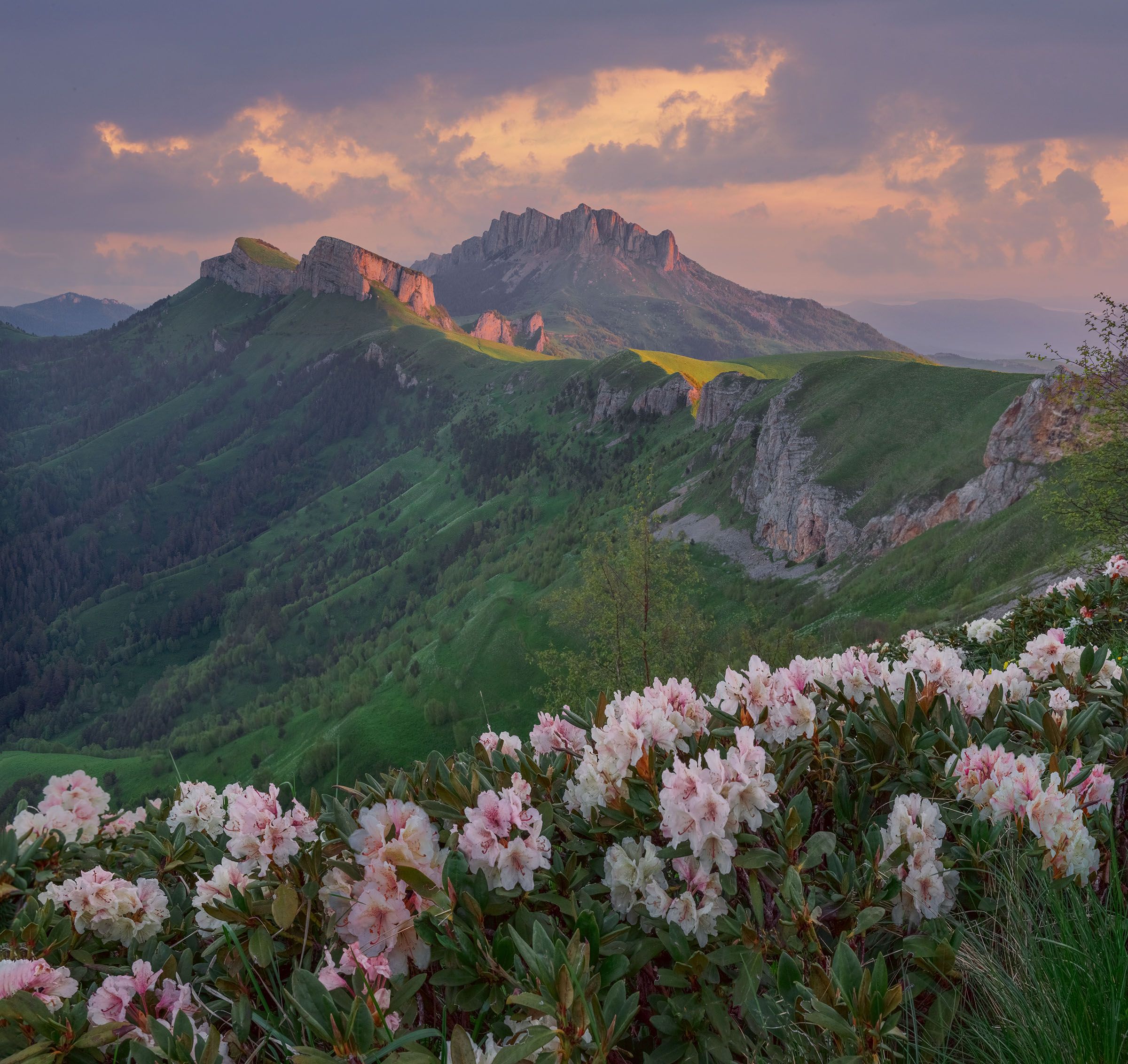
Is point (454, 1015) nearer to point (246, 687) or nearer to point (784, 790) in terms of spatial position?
point (784, 790)

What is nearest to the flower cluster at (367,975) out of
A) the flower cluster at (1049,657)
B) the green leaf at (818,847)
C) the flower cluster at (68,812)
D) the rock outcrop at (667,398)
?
the green leaf at (818,847)

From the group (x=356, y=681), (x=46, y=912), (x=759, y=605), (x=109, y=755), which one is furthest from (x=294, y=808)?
(x=109, y=755)

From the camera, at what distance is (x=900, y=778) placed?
3.84 m

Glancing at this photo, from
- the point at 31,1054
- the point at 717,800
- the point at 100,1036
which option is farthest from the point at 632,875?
the point at 31,1054

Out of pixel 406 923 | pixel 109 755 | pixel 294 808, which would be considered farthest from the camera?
pixel 109 755

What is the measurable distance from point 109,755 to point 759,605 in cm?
12845

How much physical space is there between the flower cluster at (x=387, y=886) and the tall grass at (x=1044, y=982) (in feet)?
7.37

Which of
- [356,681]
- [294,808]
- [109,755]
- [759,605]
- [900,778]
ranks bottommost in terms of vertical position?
[109,755]

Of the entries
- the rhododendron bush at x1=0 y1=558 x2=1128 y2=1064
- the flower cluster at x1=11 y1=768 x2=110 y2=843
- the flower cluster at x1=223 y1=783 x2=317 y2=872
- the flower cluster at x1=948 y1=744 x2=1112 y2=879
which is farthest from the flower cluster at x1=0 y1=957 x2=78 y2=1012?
the flower cluster at x1=948 y1=744 x2=1112 y2=879

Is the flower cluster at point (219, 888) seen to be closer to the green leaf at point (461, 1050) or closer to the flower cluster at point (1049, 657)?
the green leaf at point (461, 1050)

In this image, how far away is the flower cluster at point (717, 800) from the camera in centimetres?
306

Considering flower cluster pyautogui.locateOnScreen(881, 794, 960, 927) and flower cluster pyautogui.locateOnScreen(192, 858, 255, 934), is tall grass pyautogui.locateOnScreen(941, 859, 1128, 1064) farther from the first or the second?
flower cluster pyautogui.locateOnScreen(192, 858, 255, 934)

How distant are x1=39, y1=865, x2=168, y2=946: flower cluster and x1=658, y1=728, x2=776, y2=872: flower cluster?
9.74ft

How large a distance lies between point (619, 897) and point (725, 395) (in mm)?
107463
